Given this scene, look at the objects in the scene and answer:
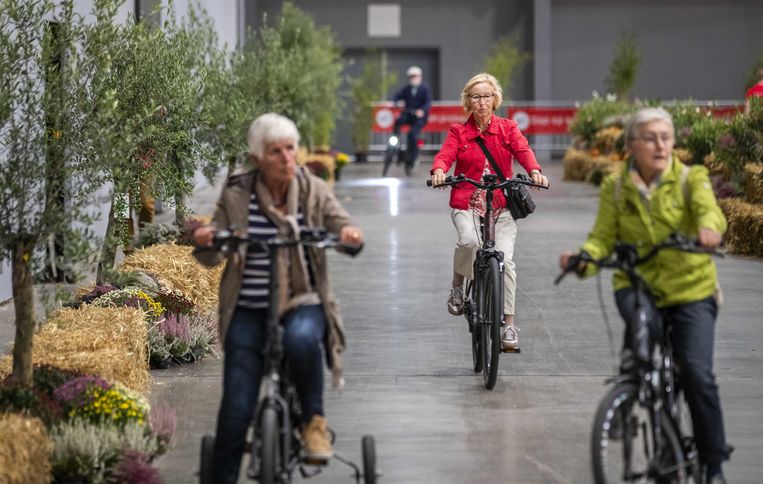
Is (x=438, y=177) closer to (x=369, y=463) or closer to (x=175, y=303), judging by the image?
(x=175, y=303)

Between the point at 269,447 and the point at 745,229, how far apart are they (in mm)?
11071

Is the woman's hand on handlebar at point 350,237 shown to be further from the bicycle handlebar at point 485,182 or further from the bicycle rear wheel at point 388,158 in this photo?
the bicycle rear wheel at point 388,158

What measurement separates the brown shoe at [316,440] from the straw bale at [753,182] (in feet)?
37.5

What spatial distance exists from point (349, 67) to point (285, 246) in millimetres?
34891

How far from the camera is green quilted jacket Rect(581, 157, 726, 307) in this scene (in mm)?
5195

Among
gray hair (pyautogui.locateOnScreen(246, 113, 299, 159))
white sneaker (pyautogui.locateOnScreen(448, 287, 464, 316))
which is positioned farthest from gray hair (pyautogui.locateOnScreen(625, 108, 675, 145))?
white sneaker (pyautogui.locateOnScreen(448, 287, 464, 316))

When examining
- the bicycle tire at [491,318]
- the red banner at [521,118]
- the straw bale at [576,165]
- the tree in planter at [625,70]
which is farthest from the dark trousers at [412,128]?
the bicycle tire at [491,318]

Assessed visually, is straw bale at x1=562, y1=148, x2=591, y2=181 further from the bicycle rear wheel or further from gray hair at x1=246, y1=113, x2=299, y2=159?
gray hair at x1=246, y1=113, x2=299, y2=159

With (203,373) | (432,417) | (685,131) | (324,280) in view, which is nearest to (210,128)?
(203,373)

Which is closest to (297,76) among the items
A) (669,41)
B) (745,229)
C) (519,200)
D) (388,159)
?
(388,159)

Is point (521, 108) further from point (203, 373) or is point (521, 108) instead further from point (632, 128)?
point (632, 128)

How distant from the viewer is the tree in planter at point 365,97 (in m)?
36.9

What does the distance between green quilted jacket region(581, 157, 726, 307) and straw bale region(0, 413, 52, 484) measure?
7.42 feet

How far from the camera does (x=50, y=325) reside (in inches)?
316
